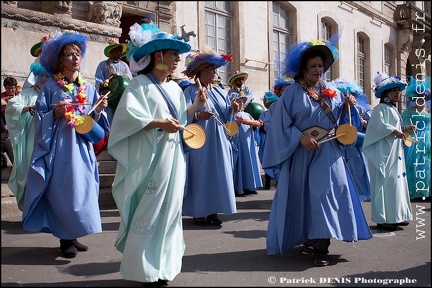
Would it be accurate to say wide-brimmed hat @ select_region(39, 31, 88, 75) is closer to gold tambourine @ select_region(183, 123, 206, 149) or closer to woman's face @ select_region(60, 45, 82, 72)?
woman's face @ select_region(60, 45, 82, 72)

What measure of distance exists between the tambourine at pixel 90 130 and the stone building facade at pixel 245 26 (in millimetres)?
1233

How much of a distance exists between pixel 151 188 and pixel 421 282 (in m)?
2.18

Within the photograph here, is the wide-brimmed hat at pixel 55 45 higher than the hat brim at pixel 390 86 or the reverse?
higher

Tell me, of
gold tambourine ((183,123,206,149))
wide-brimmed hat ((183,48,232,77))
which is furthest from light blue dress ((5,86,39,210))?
gold tambourine ((183,123,206,149))

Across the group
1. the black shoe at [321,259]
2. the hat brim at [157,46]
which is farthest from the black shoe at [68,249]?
the black shoe at [321,259]

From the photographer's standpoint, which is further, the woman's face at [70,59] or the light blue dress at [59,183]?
the woman's face at [70,59]

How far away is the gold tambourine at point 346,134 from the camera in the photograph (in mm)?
4695

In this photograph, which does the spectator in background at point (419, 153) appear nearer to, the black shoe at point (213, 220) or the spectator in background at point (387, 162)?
the spectator in background at point (387, 162)

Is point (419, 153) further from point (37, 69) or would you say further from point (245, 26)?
point (245, 26)

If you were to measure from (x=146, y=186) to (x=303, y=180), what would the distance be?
1612mm

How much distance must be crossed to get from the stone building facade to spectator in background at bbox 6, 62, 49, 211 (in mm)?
929

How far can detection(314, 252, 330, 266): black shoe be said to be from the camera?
14.6 ft

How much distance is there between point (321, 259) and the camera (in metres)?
4.46

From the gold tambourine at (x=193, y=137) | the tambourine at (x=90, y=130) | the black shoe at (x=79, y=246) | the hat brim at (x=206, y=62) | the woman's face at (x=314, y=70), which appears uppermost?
the hat brim at (x=206, y=62)
